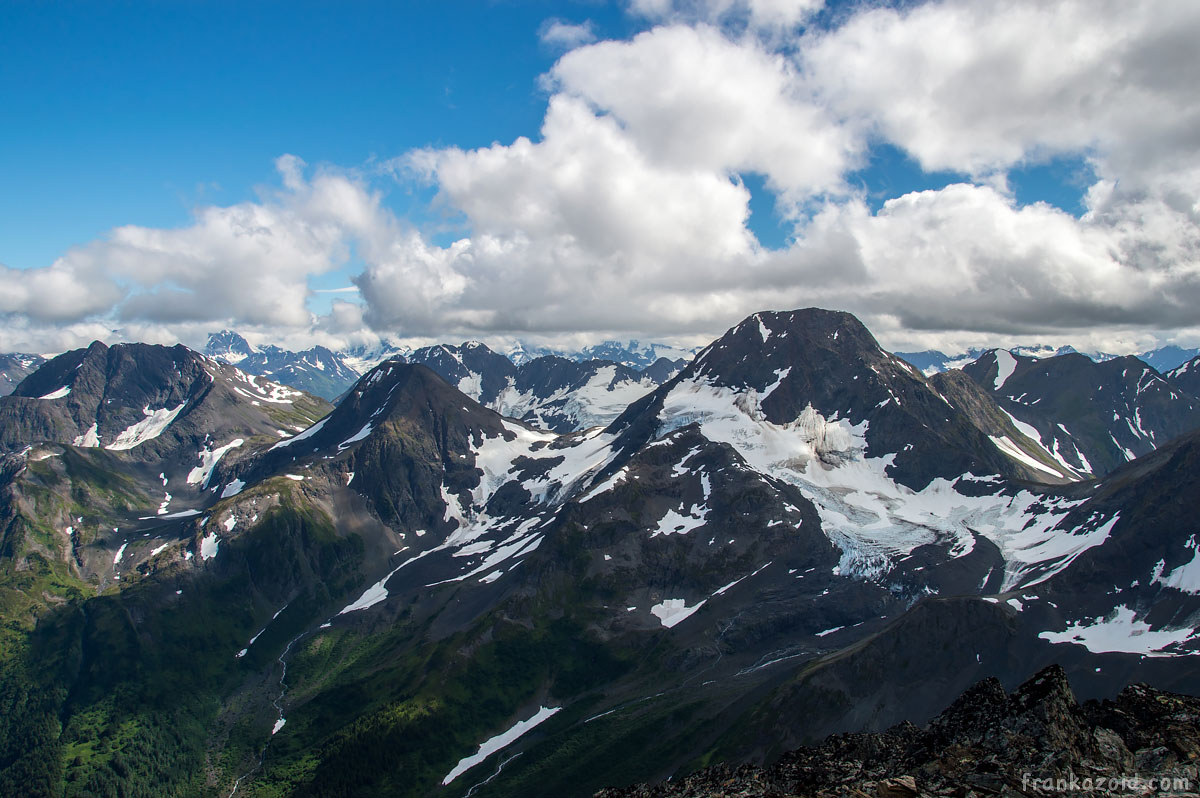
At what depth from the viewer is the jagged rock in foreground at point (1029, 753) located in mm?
40594

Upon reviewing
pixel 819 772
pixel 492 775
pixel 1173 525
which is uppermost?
pixel 819 772

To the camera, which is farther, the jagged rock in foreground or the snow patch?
the snow patch

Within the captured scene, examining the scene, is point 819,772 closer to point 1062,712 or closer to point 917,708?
point 1062,712

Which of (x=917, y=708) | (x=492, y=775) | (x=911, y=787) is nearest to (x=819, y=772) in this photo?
(x=911, y=787)

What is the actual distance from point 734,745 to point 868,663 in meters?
41.8

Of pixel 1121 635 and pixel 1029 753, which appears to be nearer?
pixel 1029 753

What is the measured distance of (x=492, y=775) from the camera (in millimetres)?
199875

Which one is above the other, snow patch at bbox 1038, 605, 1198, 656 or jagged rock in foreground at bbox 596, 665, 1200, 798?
jagged rock in foreground at bbox 596, 665, 1200, 798

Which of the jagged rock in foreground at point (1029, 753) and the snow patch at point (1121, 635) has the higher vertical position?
the jagged rock in foreground at point (1029, 753)

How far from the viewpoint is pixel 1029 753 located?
4447 cm

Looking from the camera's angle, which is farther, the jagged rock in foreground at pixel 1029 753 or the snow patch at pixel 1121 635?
the snow patch at pixel 1121 635

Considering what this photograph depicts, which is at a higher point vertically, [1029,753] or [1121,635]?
[1029,753]

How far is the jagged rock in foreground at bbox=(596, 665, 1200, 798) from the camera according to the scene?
133ft

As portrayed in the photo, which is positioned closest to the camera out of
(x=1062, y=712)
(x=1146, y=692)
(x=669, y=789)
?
(x=1062, y=712)
